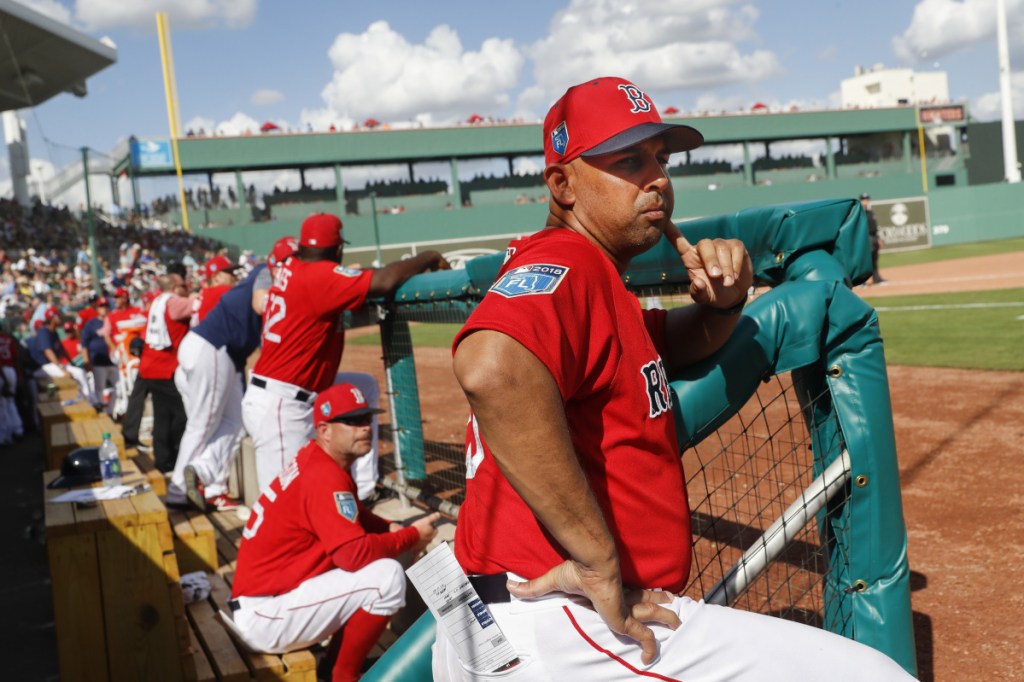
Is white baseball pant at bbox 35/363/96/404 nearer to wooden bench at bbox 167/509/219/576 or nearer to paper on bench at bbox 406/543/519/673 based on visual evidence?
wooden bench at bbox 167/509/219/576

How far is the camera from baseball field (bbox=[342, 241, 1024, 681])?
3113 millimetres

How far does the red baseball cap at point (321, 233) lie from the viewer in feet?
14.8

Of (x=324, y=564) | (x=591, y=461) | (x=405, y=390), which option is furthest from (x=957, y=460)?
(x=591, y=461)

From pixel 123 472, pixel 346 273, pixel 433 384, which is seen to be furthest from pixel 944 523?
pixel 433 384

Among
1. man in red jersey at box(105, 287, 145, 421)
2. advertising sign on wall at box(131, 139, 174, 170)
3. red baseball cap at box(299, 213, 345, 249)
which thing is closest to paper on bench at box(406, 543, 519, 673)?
red baseball cap at box(299, 213, 345, 249)

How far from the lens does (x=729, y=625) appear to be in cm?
143

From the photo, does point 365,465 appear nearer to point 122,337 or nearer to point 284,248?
point 284,248

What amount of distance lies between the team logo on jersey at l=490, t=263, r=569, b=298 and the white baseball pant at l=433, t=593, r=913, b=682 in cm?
50

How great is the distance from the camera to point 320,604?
3436mm

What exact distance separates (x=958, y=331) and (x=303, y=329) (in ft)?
30.1

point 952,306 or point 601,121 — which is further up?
point 601,121

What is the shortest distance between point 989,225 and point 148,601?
40372 millimetres

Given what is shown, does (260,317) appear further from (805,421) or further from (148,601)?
(805,421)

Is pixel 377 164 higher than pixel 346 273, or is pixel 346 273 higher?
pixel 377 164
